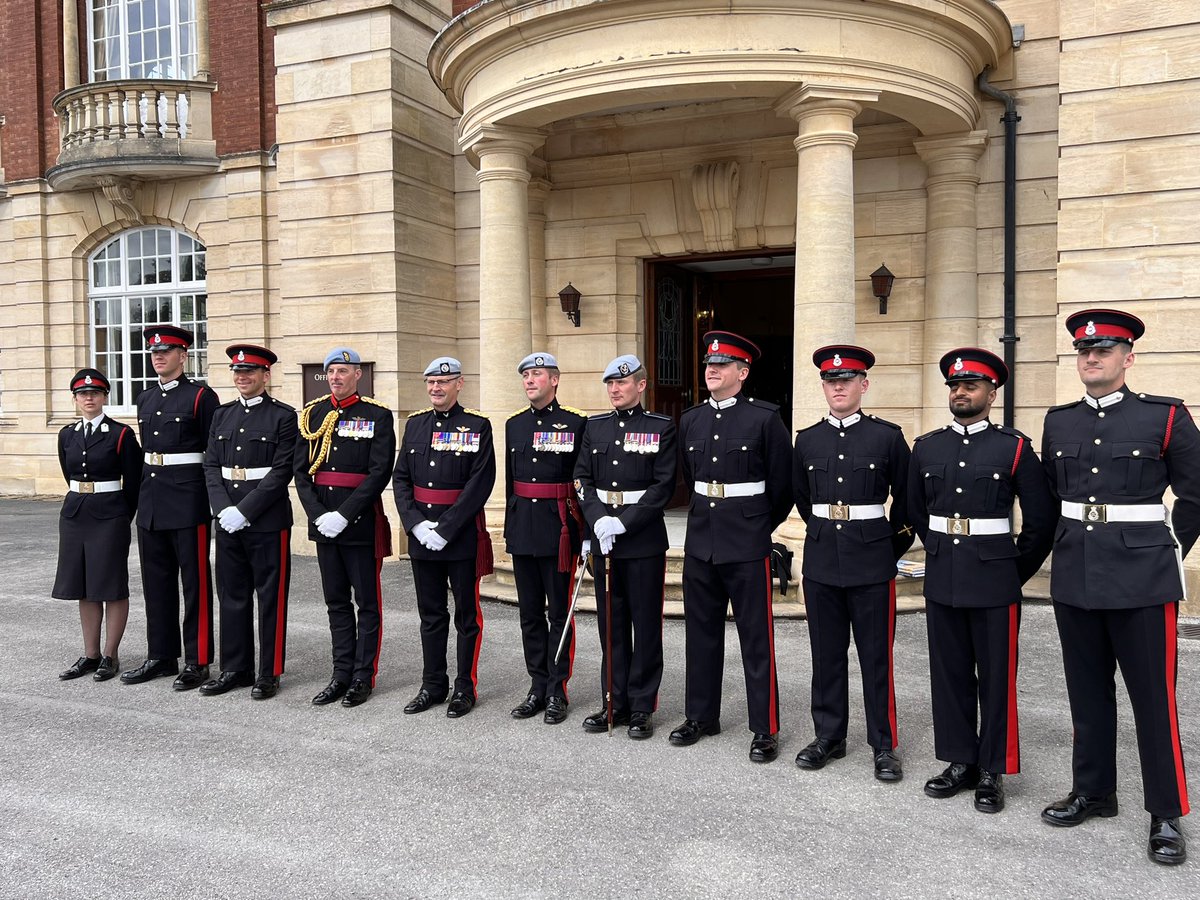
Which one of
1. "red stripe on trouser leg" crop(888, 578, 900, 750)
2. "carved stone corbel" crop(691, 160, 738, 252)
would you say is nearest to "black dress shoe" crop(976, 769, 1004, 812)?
"red stripe on trouser leg" crop(888, 578, 900, 750)

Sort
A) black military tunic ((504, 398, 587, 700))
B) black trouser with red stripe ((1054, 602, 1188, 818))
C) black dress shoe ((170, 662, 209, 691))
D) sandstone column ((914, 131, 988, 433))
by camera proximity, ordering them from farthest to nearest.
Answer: sandstone column ((914, 131, 988, 433)), black dress shoe ((170, 662, 209, 691)), black military tunic ((504, 398, 587, 700)), black trouser with red stripe ((1054, 602, 1188, 818))

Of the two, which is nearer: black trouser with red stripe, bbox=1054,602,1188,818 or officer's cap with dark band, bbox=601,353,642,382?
black trouser with red stripe, bbox=1054,602,1188,818

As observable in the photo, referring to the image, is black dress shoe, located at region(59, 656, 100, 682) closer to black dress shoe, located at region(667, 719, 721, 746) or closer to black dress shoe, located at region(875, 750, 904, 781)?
black dress shoe, located at region(667, 719, 721, 746)

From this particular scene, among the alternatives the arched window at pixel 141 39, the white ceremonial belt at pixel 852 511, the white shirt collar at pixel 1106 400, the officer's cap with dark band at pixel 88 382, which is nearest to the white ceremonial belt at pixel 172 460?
the officer's cap with dark band at pixel 88 382

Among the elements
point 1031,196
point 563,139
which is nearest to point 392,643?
point 563,139

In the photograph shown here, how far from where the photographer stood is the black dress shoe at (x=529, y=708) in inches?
203

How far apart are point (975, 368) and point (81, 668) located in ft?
17.2

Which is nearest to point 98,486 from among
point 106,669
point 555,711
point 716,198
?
point 106,669

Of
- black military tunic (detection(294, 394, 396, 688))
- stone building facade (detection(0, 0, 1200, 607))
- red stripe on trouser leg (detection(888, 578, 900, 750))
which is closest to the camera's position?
red stripe on trouser leg (detection(888, 578, 900, 750))

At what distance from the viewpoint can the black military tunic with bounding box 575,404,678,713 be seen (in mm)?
4941

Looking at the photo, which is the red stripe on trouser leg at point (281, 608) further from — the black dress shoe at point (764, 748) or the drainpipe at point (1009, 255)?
the drainpipe at point (1009, 255)

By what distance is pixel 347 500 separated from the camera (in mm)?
5426

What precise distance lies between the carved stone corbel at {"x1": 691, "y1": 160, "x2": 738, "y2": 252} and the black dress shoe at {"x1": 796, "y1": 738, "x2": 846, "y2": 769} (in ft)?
20.8

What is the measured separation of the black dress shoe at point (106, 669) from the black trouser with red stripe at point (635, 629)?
305cm
